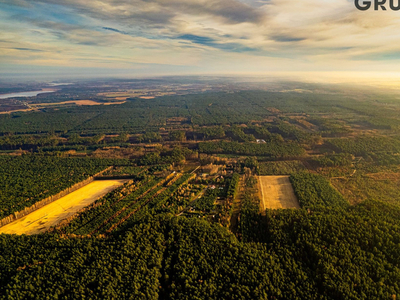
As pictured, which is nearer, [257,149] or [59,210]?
[59,210]

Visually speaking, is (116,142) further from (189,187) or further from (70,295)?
(70,295)

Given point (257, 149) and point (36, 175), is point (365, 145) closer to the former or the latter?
point (257, 149)

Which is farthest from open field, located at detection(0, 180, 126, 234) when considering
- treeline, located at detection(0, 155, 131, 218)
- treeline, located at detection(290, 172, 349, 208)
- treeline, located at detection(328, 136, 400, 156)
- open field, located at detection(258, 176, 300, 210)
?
treeline, located at detection(328, 136, 400, 156)

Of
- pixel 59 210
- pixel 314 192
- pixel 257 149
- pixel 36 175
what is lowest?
pixel 59 210

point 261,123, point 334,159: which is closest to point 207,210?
point 334,159

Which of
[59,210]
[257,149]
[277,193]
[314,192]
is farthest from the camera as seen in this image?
[257,149]

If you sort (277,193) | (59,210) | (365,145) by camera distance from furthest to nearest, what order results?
(365,145) < (277,193) < (59,210)

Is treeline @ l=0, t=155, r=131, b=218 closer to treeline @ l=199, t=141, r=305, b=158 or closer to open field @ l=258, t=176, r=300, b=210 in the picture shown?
treeline @ l=199, t=141, r=305, b=158

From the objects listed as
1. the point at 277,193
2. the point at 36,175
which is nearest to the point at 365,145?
the point at 277,193
